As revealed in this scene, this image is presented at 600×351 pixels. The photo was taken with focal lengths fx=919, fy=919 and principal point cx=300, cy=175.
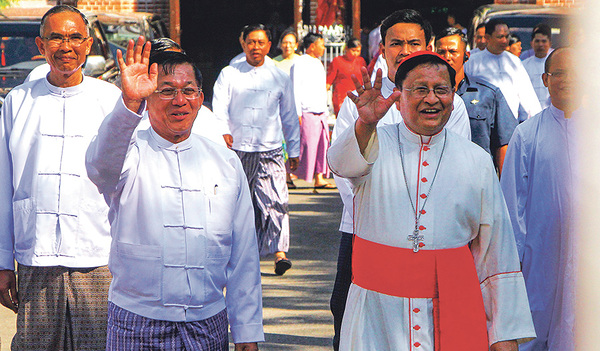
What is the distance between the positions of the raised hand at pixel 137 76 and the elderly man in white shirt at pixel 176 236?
0.07 meters

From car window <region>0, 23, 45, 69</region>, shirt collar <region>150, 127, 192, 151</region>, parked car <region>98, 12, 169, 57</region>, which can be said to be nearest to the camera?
shirt collar <region>150, 127, 192, 151</region>

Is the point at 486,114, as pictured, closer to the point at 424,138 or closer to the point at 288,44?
the point at 424,138

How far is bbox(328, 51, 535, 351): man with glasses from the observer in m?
3.36

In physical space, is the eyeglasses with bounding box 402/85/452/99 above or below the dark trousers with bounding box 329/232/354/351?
above

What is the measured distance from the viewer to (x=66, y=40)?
14.2 ft

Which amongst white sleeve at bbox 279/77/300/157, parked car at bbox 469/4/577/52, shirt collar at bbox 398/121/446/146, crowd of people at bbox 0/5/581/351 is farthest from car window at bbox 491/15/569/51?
shirt collar at bbox 398/121/446/146

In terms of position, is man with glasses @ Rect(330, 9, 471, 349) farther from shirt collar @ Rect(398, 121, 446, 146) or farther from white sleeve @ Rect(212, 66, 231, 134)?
white sleeve @ Rect(212, 66, 231, 134)

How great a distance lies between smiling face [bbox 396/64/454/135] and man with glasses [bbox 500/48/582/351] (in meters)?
1.33

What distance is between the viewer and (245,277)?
3.51 meters

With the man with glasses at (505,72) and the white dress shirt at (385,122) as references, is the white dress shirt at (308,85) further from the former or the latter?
the white dress shirt at (385,122)

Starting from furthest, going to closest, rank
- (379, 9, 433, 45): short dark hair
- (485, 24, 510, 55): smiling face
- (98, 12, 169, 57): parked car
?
(98, 12, 169, 57): parked car → (485, 24, 510, 55): smiling face → (379, 9, 433, 45): short dark hair

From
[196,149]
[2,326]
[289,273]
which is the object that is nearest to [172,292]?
[196,149]

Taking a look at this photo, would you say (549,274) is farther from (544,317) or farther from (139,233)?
(139,233)

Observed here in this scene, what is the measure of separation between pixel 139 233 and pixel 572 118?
2392 millimetres
